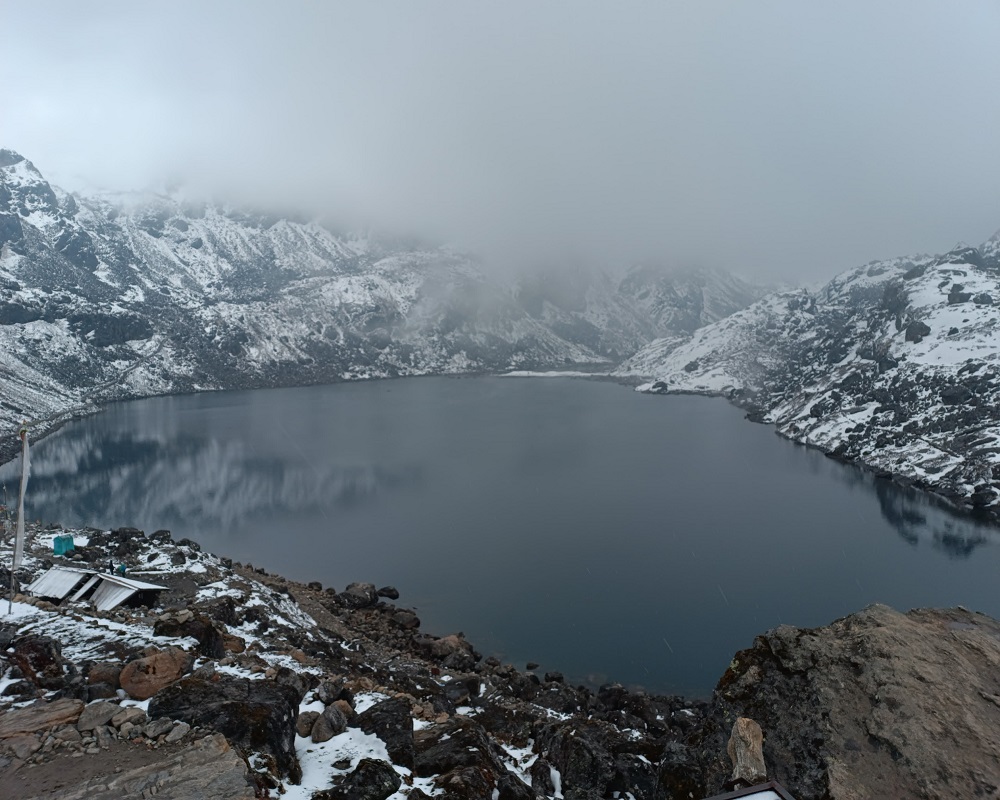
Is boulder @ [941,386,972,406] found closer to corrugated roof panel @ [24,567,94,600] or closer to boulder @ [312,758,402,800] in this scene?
boulder @ [312,758,402,800]

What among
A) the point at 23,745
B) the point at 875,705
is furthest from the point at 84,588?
the point at 875,705

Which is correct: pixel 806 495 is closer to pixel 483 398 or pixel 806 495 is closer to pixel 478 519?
pixel 478 519

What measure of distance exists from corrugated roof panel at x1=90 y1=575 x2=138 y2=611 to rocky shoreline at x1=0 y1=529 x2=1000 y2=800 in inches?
227

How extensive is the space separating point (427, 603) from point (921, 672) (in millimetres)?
33269

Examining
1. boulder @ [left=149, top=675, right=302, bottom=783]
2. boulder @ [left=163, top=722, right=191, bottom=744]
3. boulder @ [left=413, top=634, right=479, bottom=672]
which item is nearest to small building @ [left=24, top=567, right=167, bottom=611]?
boulder @ [left=413, top=634, right=479, bottom=672]

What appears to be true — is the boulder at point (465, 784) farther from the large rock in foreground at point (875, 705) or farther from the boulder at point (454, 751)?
the large rock in foreground at point (875, 705)

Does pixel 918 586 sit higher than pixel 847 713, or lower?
lower

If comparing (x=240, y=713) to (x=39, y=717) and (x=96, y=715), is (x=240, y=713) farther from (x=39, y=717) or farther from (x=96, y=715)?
(x=39, y=717)

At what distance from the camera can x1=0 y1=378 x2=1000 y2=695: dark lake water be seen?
3869cm

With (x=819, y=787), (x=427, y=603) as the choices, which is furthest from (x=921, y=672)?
(x=427, y=603)

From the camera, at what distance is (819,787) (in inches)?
402

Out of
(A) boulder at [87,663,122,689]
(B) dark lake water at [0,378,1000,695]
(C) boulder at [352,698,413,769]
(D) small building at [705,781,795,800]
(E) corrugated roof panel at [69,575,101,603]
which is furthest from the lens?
(B) dark lake water at [0,378,1000,695]

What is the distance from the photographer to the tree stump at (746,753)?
418 inches

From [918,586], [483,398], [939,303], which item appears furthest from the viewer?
[483,398]
